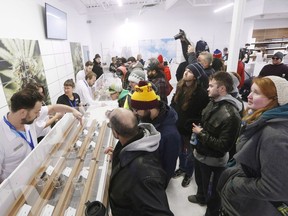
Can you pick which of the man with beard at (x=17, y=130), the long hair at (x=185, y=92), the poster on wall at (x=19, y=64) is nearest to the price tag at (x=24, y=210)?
the man with beard at (x=17, y=130)

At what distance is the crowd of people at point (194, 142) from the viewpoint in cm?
99

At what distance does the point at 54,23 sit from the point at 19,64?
74.5 inches

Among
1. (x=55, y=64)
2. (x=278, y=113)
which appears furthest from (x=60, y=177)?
(x=55, y=64)

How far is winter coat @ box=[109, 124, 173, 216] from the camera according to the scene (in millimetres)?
979

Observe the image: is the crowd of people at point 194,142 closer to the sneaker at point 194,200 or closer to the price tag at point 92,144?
the sneaker at point 194,200

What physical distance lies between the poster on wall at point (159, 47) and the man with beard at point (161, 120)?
8114 mm

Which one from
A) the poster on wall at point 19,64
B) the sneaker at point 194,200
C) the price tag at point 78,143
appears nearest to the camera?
the price tag at point 78,143

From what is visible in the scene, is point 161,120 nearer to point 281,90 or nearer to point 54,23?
point 281,90

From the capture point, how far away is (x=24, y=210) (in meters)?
1.06

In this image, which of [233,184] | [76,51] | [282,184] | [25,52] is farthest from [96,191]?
[76,51]

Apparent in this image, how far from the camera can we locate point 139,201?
38.7 inches

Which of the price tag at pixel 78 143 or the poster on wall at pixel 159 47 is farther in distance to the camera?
the poster on wall at pixel 159 47

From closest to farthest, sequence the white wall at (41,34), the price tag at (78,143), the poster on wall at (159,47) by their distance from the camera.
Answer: the price tag at (78,143) < the white wall at (41,34) < the poster on wall at (159,47)

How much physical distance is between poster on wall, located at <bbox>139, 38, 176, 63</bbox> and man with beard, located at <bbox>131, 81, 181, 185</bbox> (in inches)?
319
